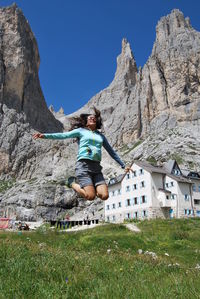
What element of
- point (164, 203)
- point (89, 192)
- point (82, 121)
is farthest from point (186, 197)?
point (89, 192)

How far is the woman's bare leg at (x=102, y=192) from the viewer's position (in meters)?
7.38

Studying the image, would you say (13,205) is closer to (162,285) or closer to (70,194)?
(70,194)

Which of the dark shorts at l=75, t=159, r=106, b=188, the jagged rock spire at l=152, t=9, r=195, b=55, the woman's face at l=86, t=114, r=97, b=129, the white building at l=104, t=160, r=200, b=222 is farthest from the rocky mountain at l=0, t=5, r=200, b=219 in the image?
the dark shorts at l=75, t=159, r=106, b=188

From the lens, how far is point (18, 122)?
126250 millimetres

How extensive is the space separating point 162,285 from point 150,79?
15626cm

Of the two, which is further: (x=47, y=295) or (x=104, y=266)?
(x=104, y=266)

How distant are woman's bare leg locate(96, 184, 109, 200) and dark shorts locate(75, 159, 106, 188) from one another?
133 millimetres

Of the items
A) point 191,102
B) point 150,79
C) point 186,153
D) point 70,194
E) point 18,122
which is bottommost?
point 70,194

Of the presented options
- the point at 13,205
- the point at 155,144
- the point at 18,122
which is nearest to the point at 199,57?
the point at 155,144

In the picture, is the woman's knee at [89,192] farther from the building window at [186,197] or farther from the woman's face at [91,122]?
the building window at [186,197]

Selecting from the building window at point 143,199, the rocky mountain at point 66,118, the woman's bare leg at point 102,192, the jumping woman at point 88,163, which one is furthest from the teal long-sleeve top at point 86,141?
the rocky mountain at point 66,118

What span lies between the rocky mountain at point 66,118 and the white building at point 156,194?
30.1m

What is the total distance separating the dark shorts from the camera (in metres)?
7.68

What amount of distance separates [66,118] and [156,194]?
6405 cm
